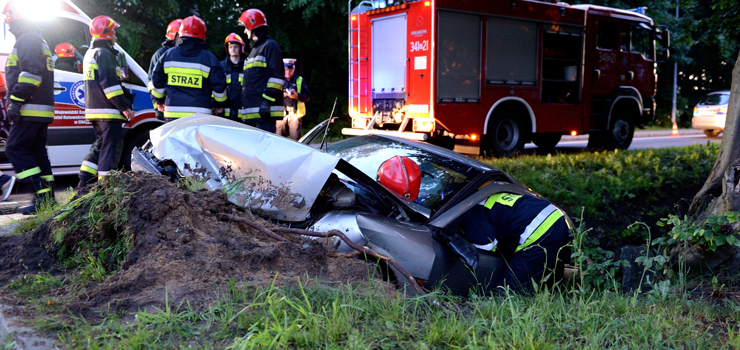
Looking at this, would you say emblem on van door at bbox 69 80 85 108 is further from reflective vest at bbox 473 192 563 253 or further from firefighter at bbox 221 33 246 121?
reflective vest at bbox 473 192 563 253

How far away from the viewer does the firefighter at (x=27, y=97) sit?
516cm

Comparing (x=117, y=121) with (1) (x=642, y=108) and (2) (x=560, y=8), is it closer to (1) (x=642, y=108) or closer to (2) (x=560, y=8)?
(2) (x=560, y=8)

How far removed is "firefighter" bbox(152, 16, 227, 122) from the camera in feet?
18.9

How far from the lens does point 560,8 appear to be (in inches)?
393

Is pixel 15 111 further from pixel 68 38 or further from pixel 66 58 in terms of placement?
pixel 68 38

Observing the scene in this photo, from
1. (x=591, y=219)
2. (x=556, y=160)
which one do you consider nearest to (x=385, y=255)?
(x=591, y=219)

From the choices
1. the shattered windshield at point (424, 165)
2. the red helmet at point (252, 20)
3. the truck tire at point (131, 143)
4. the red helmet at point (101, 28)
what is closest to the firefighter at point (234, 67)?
the red helmet at point (252, 20)

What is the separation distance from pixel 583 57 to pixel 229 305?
31.8 ft

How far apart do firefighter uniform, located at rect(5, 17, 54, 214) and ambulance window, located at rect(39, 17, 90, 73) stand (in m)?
1.05

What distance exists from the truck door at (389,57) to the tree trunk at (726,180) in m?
5.34

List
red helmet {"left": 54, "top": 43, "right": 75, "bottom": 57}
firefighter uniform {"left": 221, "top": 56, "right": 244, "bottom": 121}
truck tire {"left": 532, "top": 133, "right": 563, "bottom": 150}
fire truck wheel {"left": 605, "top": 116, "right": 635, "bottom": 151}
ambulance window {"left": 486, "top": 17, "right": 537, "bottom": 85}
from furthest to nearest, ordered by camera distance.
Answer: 1. truck tire {"left": 532, "top": 133, "right": 563, "bottom": 150}
2. fire truck wheel {"left": 605, "top": 116, "right": 635, "bottom": 151}
3. ambulance window {"left": 486, "top": 17, "right": 537, "bottom": 85}
4. firefighter uniform {"left": 221, "top": 56, "right": 244, "bottom": 121}
5. red helmet {"left": 54, "top": 43, "right": 75, "bottom": 57}

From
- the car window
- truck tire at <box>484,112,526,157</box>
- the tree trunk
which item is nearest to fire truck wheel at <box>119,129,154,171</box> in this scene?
truck tire at <box>484,112,526,157</box>

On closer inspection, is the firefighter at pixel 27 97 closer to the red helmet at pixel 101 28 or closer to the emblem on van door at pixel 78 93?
the red helmet at pixel 101 28

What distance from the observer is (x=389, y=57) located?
370 inches
